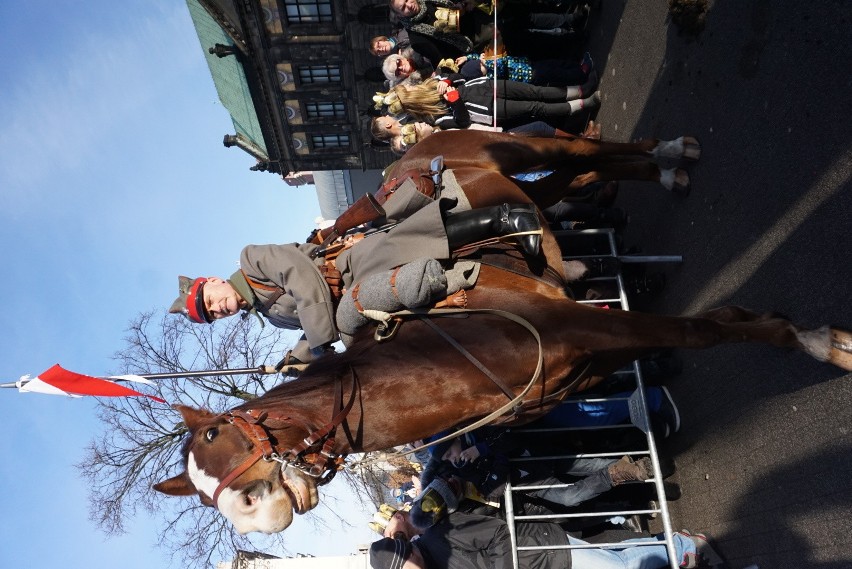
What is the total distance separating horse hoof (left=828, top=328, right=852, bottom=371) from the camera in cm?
335

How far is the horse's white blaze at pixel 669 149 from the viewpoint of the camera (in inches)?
207

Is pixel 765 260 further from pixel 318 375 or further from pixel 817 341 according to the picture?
pixel 318 375

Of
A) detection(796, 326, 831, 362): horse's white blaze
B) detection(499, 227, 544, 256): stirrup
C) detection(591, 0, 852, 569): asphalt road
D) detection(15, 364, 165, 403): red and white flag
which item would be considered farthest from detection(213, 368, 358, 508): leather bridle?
detection(591, 0, 852, 569): asphalt road

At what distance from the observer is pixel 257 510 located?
8.73ft

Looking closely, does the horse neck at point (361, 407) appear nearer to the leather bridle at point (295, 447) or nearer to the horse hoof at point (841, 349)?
the leather bridle at point (295, 447)

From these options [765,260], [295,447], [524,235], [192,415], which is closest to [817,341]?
[765,260]

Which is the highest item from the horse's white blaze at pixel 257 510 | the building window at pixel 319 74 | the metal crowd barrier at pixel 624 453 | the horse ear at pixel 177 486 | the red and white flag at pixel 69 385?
the horse's white blaze at pixel 257 510

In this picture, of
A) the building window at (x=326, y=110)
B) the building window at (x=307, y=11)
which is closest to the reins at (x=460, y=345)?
the building window at (x=307, y=11)

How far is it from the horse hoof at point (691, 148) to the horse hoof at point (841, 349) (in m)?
2.31

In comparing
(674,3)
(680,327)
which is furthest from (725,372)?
(674,3)

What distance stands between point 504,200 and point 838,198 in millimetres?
2213

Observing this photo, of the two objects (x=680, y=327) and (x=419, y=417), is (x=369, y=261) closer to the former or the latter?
(x=419, y=417)

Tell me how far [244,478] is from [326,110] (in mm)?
22813

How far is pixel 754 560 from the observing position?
4.16 meters
